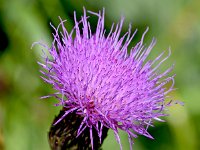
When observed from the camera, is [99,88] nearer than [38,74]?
Yes

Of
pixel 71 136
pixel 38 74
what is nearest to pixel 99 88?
pixel 71 136

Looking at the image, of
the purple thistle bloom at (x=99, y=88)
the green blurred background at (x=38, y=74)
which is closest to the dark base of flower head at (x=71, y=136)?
the purple thistle bloom at (x=99, y=88)

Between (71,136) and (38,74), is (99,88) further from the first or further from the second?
(38,74)

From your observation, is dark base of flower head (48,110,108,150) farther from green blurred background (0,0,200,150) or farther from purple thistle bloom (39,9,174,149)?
green blurred background (0,0,200,150)

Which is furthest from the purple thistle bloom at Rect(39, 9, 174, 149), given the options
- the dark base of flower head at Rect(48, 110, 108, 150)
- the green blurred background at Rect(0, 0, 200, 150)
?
the green blurred background at Rect(0, 0, 200, 150)

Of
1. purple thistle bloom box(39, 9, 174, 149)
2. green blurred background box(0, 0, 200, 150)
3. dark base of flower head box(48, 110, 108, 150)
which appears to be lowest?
dark base of flower head box(48, 110, 108, 150)

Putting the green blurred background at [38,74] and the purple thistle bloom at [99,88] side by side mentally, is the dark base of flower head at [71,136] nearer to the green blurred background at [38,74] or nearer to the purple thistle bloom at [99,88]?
the purple thistle bloom at [99,88]
